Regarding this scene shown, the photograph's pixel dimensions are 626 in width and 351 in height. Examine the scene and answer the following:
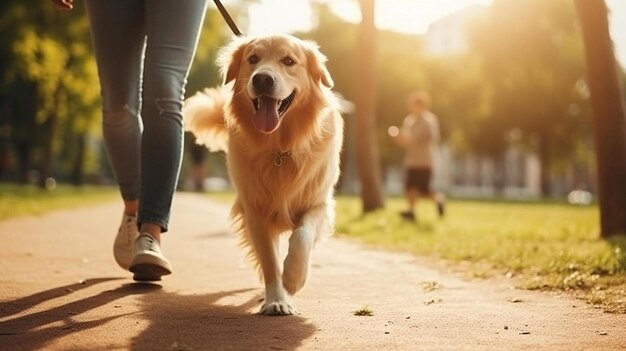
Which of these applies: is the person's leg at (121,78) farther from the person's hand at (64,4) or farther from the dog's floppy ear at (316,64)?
the dog's floppy ear at (316,64)

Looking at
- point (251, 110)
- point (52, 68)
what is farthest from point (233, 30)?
point (52, 68)

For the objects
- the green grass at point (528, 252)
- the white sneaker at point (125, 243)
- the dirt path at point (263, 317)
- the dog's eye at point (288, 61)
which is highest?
the dog's eye at point (288, 61)

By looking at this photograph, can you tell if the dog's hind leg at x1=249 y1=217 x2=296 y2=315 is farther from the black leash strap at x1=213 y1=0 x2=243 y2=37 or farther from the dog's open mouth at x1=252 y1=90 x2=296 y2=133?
the black leash strap at x1=213 y1=0 x2=243 y2=37

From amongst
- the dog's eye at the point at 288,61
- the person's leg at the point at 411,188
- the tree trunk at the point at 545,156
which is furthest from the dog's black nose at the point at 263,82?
the tree trunk at the point at 545,156

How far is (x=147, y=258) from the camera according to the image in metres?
4.38

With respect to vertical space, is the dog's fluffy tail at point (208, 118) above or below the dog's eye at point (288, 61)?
below

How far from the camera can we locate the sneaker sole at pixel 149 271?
4.44 m

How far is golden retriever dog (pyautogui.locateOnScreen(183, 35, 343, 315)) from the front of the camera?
4359mm

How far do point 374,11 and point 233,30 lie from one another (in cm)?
1016

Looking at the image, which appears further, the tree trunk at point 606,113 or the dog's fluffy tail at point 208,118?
the tree trunk at point 606,113

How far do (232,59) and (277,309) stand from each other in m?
1.58

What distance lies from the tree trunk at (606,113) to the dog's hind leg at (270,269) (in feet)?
17.0

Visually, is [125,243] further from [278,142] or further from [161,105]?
[278,142]

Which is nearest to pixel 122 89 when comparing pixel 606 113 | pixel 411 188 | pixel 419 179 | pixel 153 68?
pixel 153 68
